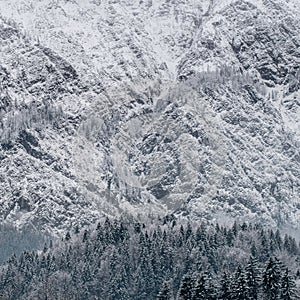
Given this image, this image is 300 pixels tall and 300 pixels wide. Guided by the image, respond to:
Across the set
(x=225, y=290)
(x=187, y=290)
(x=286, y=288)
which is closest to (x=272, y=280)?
(x=286, y=288)

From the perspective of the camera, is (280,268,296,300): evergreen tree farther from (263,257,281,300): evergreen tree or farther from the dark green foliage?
(263,257,281,300): evergreen tree

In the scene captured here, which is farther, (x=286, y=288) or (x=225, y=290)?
(x=225, y=290)

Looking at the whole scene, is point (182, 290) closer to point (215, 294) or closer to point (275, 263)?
point (215, 294)

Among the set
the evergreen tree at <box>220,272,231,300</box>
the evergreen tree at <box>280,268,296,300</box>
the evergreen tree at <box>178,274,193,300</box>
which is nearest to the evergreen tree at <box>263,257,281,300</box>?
the evergreen tree at <box>280,268,296,300</box>

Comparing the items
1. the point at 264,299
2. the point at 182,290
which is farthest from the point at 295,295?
the point at 182,290

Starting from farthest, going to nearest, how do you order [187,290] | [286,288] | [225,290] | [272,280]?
[187,290]
[272,280]
[225,290]
[286,288]

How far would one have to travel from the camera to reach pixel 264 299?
199000mm

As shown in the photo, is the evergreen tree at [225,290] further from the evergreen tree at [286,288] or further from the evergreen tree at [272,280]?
the evergreen tree at [286,288]

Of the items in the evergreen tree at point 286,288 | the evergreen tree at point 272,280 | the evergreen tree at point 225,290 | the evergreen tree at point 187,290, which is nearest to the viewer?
the evergreen tree at point 286,288

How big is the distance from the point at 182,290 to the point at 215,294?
7.30 metres

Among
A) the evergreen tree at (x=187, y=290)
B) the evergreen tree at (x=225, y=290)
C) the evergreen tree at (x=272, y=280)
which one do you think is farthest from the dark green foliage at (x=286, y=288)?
the evergreen tree at (x=187, y=290)

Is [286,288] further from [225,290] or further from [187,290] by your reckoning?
[187,290]

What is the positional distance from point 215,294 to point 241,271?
773 centimetres

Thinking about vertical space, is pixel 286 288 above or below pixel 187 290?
above
